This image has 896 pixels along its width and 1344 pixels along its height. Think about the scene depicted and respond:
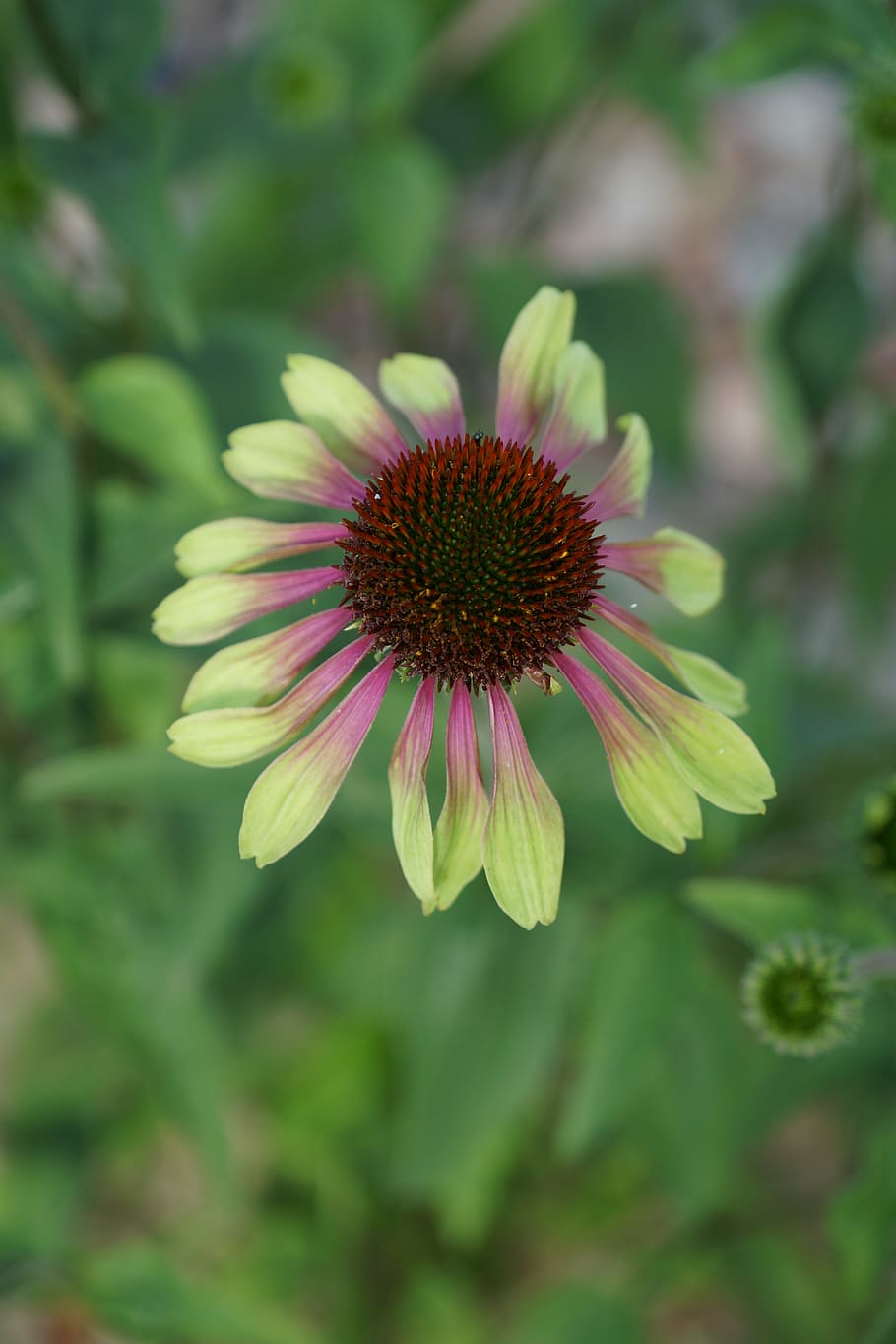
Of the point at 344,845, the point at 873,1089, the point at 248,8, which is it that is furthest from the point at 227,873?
the point at 248,8

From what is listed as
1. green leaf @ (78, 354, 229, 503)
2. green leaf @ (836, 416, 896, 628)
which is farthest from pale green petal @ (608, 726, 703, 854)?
green leaf @ (836, 416, 896, 628)

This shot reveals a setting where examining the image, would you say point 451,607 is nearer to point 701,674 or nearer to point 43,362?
point 701,674

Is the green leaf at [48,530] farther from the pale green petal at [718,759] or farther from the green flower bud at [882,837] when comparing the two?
the green flower bud at [882,837]

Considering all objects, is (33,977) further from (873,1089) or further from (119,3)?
(119,3)

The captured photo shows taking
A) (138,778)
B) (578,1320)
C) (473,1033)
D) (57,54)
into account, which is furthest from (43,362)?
(578,1320)

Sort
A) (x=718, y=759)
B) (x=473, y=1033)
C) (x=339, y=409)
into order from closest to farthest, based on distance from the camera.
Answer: (x=718, y=759), (x=339, y=409), (x=473, y=1033)

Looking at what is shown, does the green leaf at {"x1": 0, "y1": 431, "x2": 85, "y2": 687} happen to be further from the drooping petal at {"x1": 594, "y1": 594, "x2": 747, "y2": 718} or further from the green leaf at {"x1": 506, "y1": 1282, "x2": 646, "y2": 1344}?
the green leaf at {"x1": 506, "y1": 1282, "x2": 646, "y2": 1344}
